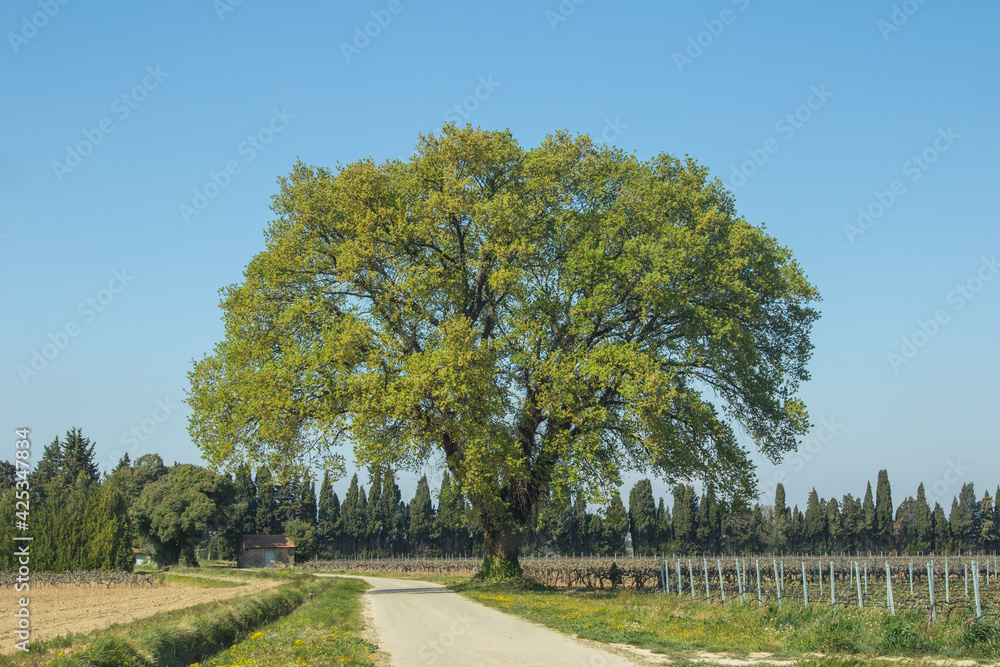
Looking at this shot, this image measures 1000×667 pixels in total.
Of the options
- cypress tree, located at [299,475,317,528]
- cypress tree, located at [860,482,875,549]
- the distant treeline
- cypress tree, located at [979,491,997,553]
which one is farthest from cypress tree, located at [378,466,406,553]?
cypress tree, located at [979,491,997,553]

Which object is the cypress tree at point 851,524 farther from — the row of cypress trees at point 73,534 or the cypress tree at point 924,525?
the row of cypress trees at point 73,534

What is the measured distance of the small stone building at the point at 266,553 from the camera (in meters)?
85.1

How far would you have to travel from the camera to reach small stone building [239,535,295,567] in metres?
85.1

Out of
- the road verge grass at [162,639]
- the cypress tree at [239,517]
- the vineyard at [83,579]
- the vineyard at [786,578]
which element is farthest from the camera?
the cypress tree at [239,517]

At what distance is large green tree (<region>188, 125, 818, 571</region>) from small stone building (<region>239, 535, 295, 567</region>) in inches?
2431

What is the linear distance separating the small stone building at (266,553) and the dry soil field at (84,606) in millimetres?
51460

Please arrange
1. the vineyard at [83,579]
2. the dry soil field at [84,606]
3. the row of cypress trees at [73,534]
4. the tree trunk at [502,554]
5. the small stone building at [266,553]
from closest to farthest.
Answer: the dry soil field at [84,606], the tree trunk at [502,554], the vineyard at [83,579], the row of cypress trees at [73,534], the small stone building at [266,553]

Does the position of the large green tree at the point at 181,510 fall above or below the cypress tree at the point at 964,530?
above

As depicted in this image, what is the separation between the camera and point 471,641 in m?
14.2

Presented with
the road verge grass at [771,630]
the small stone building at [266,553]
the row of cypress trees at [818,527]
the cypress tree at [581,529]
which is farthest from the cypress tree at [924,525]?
the road verge grass at [771,630]

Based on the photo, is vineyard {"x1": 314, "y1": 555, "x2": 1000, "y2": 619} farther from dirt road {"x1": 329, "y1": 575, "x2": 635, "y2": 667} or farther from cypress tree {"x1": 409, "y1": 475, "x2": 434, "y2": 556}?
cypress tree {"x1": 409, "y1": 475, "x2": 434, "y2": 556}

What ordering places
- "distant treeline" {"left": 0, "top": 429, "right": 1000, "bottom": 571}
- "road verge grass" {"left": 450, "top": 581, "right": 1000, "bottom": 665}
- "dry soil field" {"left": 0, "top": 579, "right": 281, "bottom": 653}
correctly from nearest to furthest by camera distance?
1. "road verge grass" {"left": 450, "top": 581, "right": 1000, "bottom": 665}
2. "dry soil field" {"left": 0, "top": 579, "right": 281, "bottom": 653}
3. "distant treeline" {"left": 0, "top": 429, "right": 1000, "bottom": 571}

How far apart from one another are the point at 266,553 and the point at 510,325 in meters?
68.5

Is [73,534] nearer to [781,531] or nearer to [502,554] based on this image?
[502,554]
